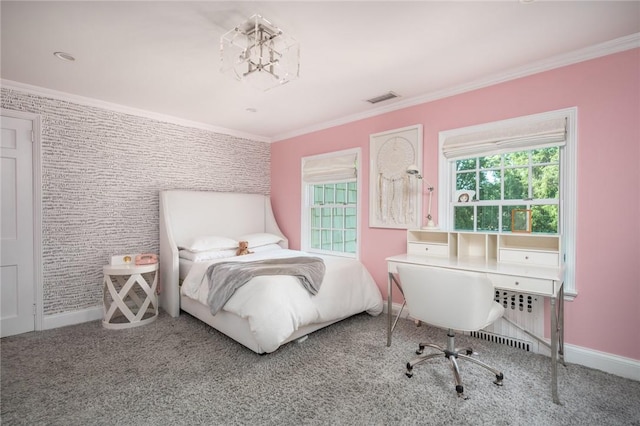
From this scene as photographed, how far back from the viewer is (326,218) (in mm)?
4383

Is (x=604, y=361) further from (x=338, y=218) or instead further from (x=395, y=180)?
(x=338, y=218)

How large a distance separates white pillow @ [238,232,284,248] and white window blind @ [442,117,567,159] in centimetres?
249

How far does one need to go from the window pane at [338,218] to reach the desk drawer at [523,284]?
2.17 metres

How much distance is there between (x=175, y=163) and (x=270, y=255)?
1.71 meters

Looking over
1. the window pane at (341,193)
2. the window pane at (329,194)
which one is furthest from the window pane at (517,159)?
the window pane at (329,194)

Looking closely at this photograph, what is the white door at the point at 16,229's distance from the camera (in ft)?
9.43

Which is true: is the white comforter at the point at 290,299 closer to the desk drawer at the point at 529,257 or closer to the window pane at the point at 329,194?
the window pane at the point at 329,194

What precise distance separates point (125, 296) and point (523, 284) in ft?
11.7

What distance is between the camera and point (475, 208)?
9.80 ft

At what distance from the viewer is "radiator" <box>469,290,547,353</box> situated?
2576 mm

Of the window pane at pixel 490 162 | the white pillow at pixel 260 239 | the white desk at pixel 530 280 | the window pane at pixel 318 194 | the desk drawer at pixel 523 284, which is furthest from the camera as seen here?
the window pane at pixel 318 194

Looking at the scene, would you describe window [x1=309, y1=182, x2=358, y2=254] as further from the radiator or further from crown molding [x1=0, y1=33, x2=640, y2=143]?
the radiator

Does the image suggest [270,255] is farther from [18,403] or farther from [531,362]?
[531,362]

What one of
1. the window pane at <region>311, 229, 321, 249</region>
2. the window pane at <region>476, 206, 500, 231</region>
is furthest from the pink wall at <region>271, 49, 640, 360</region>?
the window pane at <region>311, 229, 321, 249</region>
